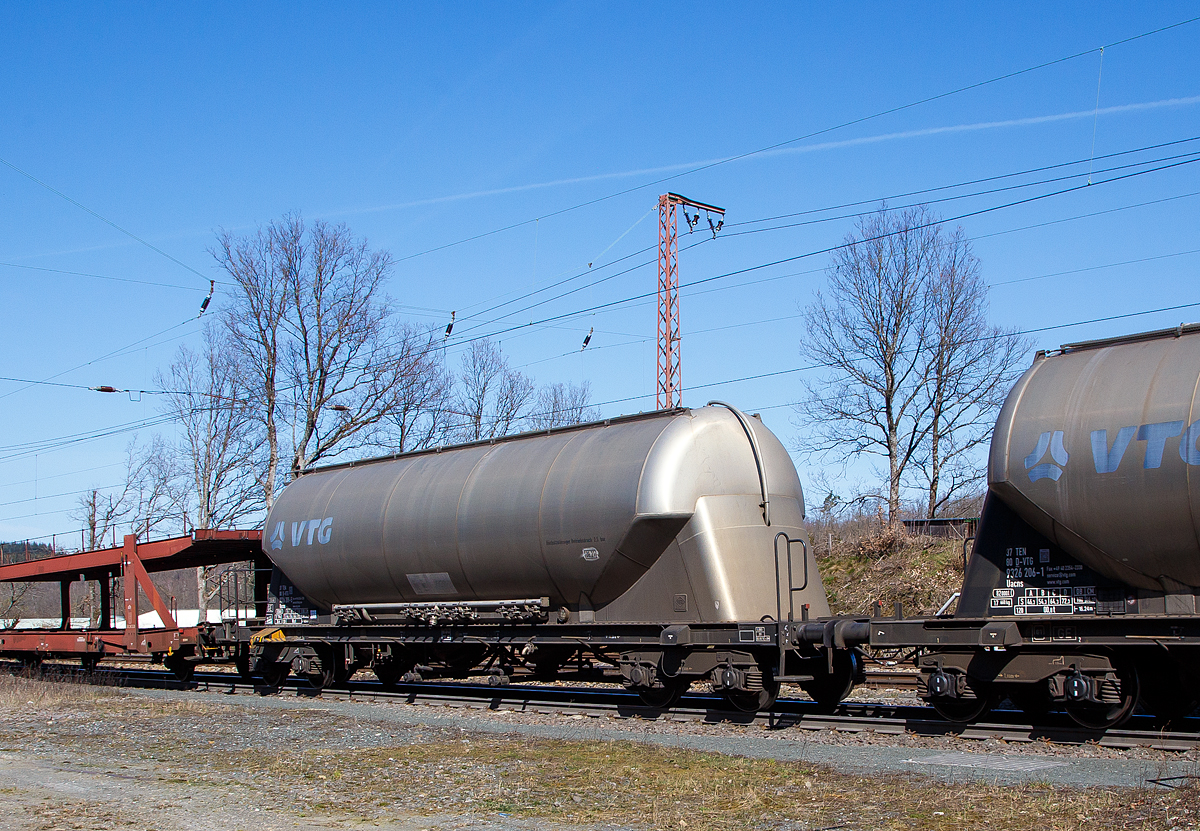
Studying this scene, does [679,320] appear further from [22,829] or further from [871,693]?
[22,829]

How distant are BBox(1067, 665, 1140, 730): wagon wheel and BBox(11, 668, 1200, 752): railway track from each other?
0.12 metres

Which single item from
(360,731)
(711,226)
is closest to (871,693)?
(360,731)

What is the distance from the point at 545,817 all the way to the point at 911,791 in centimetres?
304

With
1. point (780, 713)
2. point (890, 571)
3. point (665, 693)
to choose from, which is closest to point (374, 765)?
point (665, 693)

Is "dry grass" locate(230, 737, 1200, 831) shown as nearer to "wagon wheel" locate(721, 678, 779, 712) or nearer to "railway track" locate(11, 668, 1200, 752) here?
"railway track" locate(11, 668, 1200, 752)

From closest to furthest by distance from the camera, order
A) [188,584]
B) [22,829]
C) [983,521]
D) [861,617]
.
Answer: [22,829] → [983,521] → [861,617] → [188,584]

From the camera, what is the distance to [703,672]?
1402cm

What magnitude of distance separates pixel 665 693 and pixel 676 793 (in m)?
5.93

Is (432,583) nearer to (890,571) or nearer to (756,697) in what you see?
(756,697)

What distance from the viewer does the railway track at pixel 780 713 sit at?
Answer: 442 inches

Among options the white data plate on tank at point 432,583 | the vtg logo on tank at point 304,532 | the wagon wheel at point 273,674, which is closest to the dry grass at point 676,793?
the white data plate on tank at point 432,583

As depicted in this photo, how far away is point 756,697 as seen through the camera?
14.0 m

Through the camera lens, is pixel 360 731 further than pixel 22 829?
Yes

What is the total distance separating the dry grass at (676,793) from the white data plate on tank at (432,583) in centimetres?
523
